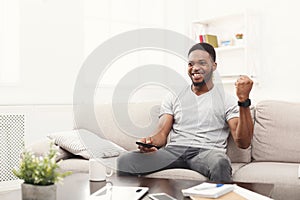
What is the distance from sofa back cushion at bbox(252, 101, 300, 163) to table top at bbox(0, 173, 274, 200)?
2.72 feet

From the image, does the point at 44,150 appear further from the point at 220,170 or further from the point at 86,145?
the point at 220,170

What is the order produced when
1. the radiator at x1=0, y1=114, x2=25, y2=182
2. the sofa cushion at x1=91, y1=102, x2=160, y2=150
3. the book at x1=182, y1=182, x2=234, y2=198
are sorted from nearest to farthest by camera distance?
the book at x1=182, y1=182, x2=234, y2=198 → the sofa cushion at x1=91, y1=102, x2=160, y2=150 → the radiator at x1=0, y1=114, x2=25, y2=182

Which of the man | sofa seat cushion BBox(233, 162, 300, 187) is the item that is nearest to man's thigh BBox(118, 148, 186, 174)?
the man

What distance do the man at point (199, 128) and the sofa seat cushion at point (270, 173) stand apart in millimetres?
120

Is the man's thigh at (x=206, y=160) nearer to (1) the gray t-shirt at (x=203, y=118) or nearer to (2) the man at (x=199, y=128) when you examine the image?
(2) the man at (x=199, y=128)

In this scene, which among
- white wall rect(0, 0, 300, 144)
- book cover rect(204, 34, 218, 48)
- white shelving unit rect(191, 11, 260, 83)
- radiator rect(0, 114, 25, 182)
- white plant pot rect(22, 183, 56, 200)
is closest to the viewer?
white plant pot rect(22, 183, 56, 200)

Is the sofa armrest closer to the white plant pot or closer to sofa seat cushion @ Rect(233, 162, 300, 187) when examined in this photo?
sofa seat cushion @ Rect(233, 162, 300, 187)

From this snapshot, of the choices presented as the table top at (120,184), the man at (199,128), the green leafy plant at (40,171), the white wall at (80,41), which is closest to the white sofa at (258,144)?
Answer: the man at (199,128)

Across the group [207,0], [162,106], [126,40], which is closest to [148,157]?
[162,106]

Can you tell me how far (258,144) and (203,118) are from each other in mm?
427

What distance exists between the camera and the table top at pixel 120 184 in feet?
5.25

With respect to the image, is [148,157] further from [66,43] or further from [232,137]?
[66,43]

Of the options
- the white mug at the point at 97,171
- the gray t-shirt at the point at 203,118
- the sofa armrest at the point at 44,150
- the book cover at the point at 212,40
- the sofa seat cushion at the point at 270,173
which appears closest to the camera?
the white mug at the point at 97,171

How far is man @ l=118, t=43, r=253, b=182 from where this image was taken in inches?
90.6
